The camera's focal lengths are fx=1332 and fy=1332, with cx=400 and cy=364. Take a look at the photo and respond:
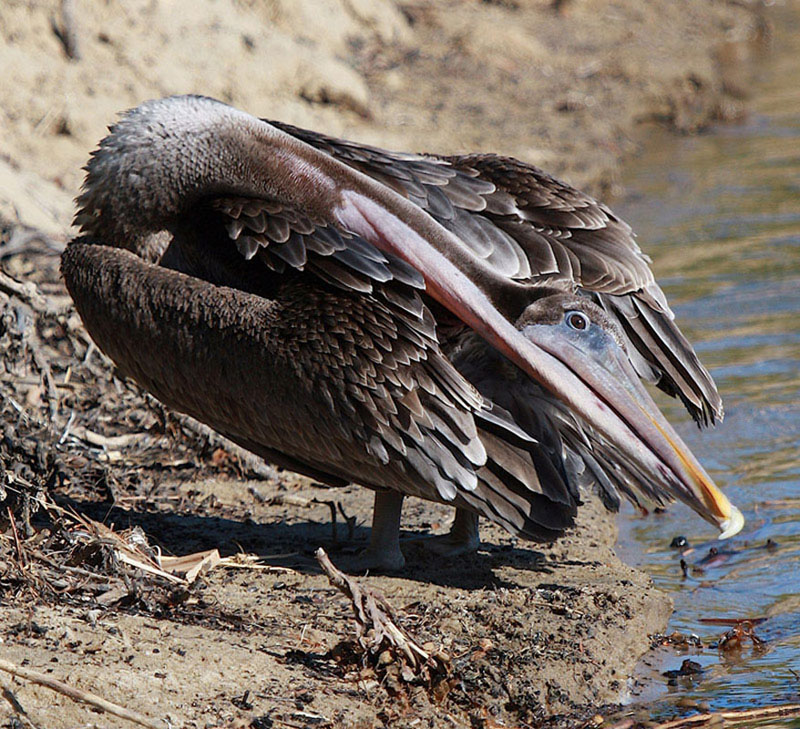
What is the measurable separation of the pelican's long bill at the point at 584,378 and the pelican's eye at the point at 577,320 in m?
0.07

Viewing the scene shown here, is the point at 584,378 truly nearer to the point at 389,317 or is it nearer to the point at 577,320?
the point at 577,320

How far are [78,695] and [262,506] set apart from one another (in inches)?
96.8

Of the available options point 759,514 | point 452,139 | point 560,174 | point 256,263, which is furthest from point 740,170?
point 256,263

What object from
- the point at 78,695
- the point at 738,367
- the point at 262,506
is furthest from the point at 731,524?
the point at 738,367

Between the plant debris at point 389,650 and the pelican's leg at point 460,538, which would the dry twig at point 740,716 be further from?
the pelican's leg at point 460,538

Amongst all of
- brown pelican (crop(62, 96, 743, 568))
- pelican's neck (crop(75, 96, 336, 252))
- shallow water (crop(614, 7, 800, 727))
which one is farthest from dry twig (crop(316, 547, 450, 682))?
pelican's neck (crop(75, 96, 336, 252))

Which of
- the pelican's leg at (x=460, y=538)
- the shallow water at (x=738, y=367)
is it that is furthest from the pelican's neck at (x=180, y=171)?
the shallow water at (x=738, y=367)

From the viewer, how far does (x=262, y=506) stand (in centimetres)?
616

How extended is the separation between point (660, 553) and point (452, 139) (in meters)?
6.60

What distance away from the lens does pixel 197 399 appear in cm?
511

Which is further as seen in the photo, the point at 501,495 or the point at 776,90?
the point at 776,90

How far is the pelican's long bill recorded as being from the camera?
14.5 feet

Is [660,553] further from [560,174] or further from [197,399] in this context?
[560,174]

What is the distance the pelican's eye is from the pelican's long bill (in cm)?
7
